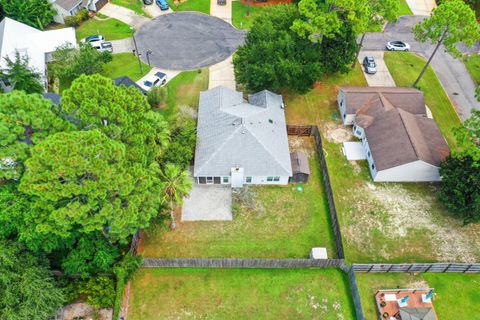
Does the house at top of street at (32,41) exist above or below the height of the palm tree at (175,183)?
below

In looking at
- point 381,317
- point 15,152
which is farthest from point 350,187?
point 15,152

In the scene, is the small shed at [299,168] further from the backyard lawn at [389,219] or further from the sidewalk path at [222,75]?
the sidewalk path at [222,75]

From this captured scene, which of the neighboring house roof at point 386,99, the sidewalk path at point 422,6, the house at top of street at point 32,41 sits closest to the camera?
the neighboring house roof at point 386,99

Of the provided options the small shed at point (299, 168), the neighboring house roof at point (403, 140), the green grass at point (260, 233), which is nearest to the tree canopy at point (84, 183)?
the green grass at point (260, 233)

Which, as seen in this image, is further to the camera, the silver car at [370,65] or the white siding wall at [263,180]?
the silver car at [370,65]

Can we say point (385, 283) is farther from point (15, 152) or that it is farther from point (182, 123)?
point (15, 152)

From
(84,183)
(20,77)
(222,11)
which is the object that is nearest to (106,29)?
(222,11)

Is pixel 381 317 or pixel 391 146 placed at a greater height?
pixel 391 146

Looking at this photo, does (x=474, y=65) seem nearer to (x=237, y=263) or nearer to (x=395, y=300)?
(x=395, y=300)
